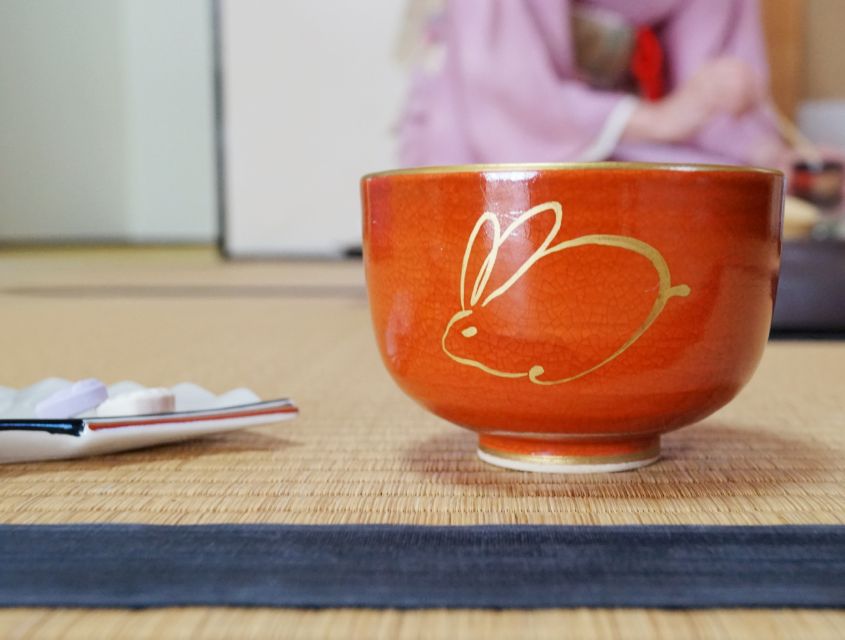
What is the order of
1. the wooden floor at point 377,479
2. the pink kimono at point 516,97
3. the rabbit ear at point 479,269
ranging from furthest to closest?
1. the pink kimono at point 516,97
2. the rabbit ear at point 479,269
3. the wooden floor at point 377,479

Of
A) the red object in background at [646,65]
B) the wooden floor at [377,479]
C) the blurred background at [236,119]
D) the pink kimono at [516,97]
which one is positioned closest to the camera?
the wooden floor at [377,479]

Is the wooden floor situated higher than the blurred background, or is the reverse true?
the blurred background

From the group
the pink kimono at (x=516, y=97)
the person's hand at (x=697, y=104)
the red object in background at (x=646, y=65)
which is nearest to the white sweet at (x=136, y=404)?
the pink kimono at (x=516, y=97)

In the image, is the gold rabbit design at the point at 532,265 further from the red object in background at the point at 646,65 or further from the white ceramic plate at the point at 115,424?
the red object in background at the point at 646,65

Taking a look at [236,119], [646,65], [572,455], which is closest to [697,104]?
[646,65]

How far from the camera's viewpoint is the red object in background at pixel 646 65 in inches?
51.6

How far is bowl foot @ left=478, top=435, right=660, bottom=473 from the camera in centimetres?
35

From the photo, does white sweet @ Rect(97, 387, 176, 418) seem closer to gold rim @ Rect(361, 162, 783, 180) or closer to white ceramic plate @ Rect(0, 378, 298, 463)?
white ceramic plate @ Rect(0, 378, 298, 463)

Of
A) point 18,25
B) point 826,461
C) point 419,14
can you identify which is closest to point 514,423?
point 826,461

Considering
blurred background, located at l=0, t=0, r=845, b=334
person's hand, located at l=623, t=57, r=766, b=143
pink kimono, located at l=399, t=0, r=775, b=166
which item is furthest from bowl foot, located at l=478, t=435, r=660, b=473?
person's hand, located at l=623, t=57, r=766, b=143

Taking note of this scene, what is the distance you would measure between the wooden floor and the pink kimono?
530 millimetres

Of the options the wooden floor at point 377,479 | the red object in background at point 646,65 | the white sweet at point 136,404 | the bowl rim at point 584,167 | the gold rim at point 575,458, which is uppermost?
the red object in background at point 646,65

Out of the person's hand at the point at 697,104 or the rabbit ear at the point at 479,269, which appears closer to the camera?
the rabbit ear at the point at 479,269

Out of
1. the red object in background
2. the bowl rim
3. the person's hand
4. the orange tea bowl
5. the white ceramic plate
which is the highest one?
the red object in background
